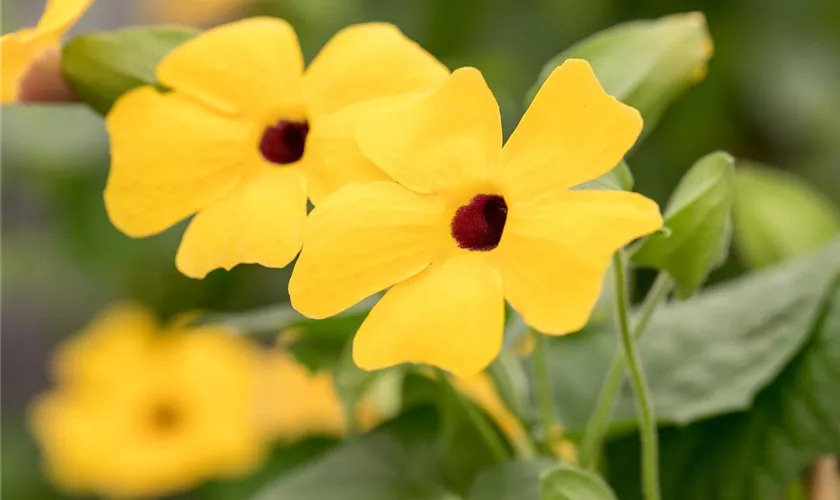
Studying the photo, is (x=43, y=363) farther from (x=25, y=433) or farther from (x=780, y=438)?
(x=780, y=438)

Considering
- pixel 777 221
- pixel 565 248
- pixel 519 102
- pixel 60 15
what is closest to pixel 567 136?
pixel 565 248

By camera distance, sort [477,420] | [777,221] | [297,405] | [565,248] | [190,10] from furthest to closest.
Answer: [190,10] < [297,405] < [777,221] < [477,420] < [565,248]

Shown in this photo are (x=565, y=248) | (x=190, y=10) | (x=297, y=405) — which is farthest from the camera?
(x=190, y=10)

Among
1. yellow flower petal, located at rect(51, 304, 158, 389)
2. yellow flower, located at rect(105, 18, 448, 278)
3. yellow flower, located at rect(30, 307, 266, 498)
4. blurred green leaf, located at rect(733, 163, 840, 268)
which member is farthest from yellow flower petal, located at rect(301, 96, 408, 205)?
yellow flower petal, located at rect(51, 304, 158, 389)

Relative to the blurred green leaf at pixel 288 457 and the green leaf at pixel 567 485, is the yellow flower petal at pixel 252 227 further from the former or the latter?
the blurred green leaf at pixel 288 457

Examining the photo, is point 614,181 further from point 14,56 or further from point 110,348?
point 110,348

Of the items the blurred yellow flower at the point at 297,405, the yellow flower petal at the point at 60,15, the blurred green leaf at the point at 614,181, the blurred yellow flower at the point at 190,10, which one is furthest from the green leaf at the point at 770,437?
the blurred yellow flower at the point at 190,10

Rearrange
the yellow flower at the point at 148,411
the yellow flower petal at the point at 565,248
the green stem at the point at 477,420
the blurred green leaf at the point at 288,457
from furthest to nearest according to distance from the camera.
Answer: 1. the yellow flower at the point at 148,411
2. the blurred green leaf at the point at 288,457
3. the green stem at the point at 477,420
4. the yellow flower petal at the point at 565,248
